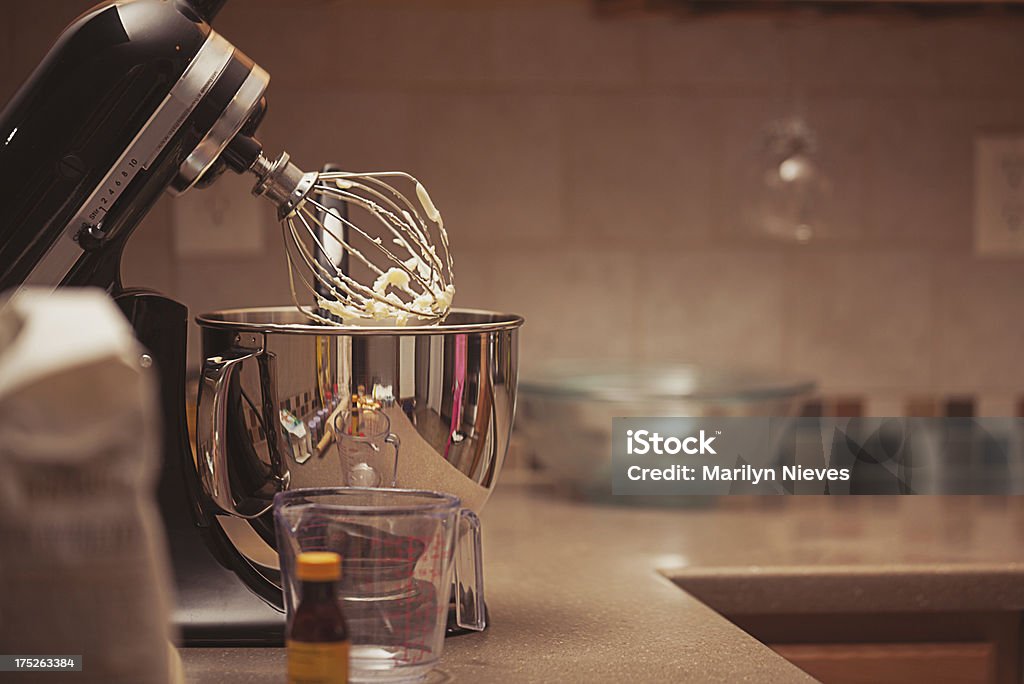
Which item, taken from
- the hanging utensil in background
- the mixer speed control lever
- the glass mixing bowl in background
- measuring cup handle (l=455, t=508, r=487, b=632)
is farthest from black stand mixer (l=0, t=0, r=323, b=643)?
the hanging utensil in background

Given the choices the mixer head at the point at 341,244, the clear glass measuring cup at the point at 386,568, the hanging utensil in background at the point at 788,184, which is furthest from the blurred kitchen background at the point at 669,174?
the clear glass measuring cup at the point at 386,568

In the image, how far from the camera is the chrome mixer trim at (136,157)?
76cm

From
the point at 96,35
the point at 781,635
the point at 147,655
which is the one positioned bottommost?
the point at 781,635

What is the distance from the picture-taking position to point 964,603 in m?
1.12

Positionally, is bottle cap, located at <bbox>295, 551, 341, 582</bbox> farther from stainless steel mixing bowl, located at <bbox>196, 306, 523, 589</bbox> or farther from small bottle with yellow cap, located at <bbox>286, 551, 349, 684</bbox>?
stainless steel mixing bowl, located at <bbox>196, 306, 523, 589</bbox>

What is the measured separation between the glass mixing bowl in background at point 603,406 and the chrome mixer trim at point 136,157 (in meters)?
0.65

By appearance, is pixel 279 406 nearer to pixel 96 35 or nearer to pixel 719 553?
pixel 96 35

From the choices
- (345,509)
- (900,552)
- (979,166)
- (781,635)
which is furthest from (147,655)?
(979,166)

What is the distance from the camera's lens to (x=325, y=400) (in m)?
0.75

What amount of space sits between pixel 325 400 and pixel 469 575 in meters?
0.14

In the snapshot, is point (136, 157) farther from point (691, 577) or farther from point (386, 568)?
point (691, 577)

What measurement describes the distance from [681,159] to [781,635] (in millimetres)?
623

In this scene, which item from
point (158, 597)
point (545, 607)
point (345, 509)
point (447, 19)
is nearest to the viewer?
point (158, 597)

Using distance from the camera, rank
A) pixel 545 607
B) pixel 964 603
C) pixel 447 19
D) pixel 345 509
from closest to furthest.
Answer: pixel 345 509 < pixel 545 607 < pixel 964 603 < pixel 447 19
